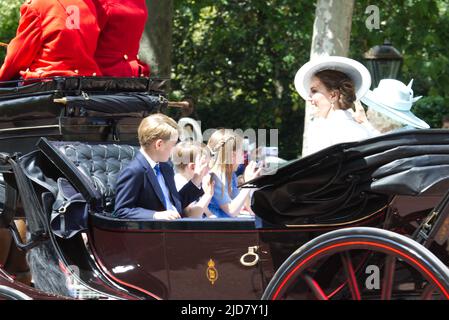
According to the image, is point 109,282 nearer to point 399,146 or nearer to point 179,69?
point 399,146

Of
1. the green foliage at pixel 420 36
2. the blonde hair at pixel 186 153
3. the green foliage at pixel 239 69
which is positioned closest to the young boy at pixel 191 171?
the blonde hair at pixel 186 153

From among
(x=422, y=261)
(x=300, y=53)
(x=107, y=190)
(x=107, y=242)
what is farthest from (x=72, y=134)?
(x=300, y=53)

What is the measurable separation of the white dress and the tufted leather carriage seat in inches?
40.6

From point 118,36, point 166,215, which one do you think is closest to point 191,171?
point 166,215

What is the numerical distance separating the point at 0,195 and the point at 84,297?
0.84 m

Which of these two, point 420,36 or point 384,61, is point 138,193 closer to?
point 384,61

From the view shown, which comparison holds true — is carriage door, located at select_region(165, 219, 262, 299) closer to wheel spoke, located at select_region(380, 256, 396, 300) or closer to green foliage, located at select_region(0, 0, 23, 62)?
wheel spoke, located at select_region(380, 256, 396, 300)

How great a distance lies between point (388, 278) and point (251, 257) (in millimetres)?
616

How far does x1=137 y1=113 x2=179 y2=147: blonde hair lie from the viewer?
4.07 m

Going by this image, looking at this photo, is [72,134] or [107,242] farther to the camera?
[72,134]

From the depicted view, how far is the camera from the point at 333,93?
389 cm

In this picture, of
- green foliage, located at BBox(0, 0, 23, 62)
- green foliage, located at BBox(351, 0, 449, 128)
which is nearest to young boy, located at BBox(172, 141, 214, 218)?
green foliage, located at BBox(351, 0, 449, 128)

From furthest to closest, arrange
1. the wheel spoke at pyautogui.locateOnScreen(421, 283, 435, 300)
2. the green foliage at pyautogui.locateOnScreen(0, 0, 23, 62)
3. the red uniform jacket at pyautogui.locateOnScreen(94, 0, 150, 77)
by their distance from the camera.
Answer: the green foliage at pyautogui.locateOnScreen(0, 0, 23, 62) < the red uniform jacket at pyautogui.locateOnScreen(94, 0, 150, 77) < the wheel spoke at pyautogui.locateOnScreen(421, 283, 435, 300)
